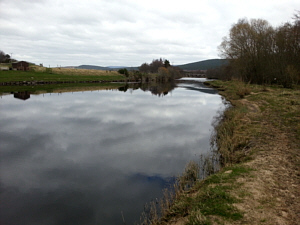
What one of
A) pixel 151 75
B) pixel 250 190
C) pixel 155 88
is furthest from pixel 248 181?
pixel 151 75

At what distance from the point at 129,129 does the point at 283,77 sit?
91.5 feet

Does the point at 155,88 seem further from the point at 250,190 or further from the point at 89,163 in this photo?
the point at 250,190

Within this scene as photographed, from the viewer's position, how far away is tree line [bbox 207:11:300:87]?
30.9 meters

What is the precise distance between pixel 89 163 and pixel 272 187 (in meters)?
7.06

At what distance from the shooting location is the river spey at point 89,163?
6602 mm

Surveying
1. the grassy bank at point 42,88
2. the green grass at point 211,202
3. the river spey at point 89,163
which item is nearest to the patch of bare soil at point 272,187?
the green grass at point 211,202

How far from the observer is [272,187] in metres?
6.01

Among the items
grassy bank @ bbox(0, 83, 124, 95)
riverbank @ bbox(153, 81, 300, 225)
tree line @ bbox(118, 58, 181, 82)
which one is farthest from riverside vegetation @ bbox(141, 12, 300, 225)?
tree line @ bbox(118, 58, 181, 82)

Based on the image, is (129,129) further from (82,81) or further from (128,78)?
(128,78)

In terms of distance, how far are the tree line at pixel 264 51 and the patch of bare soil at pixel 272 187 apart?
24275mm

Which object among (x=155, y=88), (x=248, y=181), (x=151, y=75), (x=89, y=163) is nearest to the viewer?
(x=248, y=181)

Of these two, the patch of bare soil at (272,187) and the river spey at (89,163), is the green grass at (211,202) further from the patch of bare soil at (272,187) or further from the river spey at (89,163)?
the river spey at (89,163)

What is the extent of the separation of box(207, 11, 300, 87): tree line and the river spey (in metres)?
20.5

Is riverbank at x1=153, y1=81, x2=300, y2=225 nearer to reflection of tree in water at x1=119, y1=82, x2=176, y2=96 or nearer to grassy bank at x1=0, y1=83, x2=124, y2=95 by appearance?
reflection of tree in water at x1=119, y1=82, x2=176, y2=96
